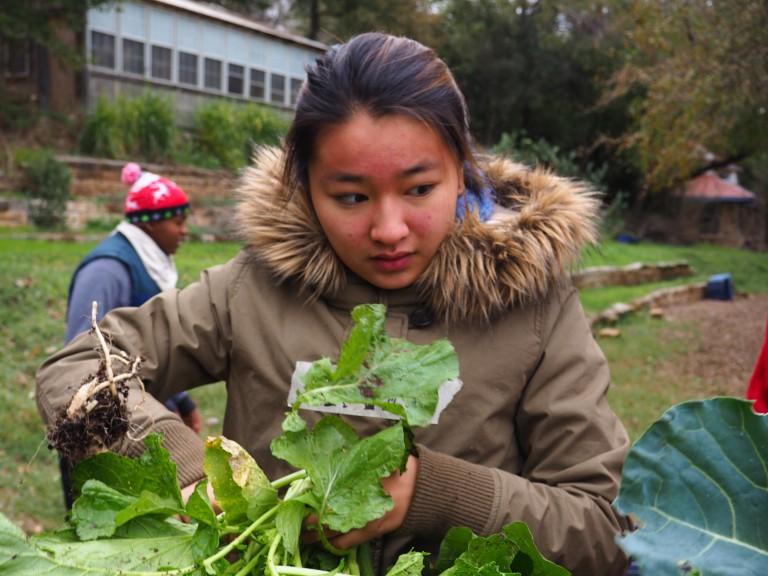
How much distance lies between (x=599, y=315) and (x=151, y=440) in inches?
426

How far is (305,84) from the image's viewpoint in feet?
5.66

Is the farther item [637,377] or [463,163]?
[637,377]

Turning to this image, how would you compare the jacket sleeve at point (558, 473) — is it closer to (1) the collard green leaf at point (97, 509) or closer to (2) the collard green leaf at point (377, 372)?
(2) the collard green leaf at point (377, 372)

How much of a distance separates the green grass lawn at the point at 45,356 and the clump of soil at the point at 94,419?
74 cm

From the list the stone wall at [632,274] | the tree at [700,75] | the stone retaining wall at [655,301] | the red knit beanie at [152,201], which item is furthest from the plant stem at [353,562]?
the stone wall at [632,274]

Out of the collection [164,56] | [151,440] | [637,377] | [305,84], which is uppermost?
[164,56]

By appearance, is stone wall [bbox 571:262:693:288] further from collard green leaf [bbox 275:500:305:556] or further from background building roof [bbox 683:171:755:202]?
background building roof [bbox 683:171:755:202]

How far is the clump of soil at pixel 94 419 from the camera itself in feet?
4.15

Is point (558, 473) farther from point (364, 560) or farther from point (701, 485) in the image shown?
point (701, 485)

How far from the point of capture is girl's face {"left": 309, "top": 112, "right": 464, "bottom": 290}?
150 cm

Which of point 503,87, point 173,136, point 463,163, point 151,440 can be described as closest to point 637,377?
point 463,163

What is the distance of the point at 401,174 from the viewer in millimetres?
1497

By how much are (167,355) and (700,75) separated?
999 centimetres

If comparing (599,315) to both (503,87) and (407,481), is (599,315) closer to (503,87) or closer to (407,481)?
(407,481)
